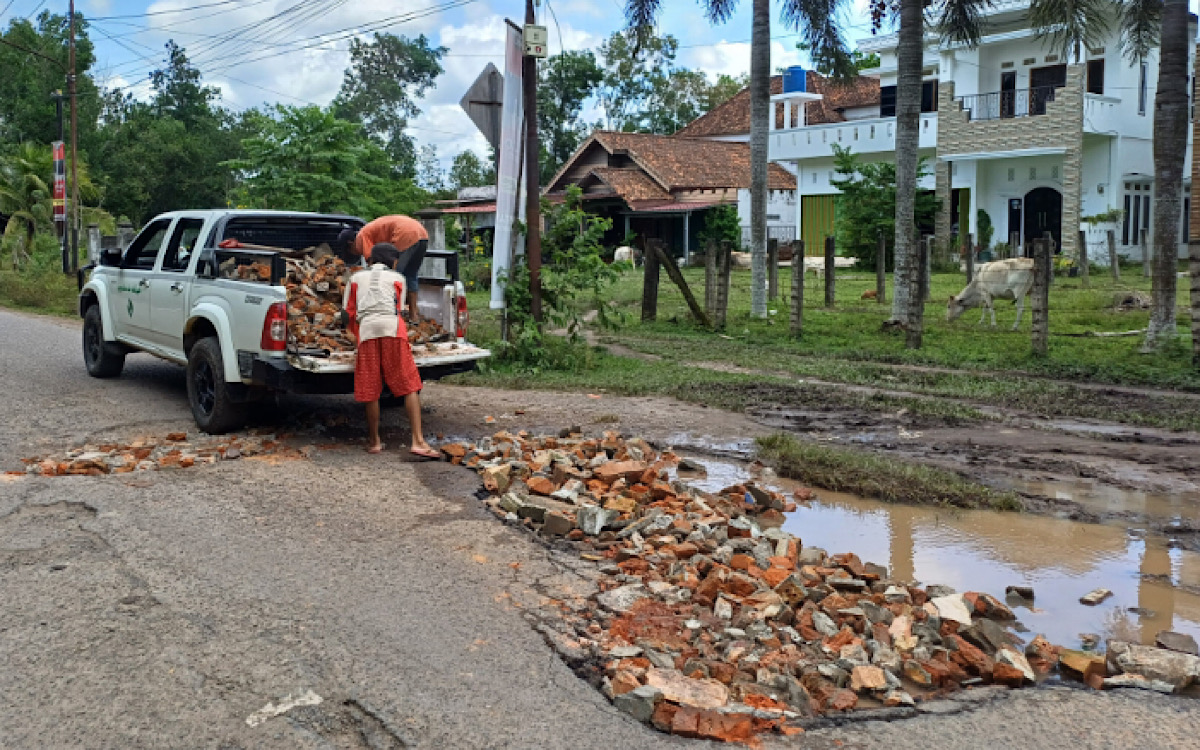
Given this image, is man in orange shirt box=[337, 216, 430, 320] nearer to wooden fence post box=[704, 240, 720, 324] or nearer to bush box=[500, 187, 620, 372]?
bush box=[500, 187, 620, 372]

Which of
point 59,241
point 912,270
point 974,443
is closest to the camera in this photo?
A: point 974,443

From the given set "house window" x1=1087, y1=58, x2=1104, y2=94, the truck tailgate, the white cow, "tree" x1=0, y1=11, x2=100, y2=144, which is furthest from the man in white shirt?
"tree" x1=0, y1=11, x2=100, y2=144

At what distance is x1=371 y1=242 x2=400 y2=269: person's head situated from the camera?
26.5 feet

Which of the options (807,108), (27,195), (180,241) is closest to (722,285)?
(180,241)

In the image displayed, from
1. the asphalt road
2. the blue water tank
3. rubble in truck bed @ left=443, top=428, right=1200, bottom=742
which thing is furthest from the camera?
the blue water tank

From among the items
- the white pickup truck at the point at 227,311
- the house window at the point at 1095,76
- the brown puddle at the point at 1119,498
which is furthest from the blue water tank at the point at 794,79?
the brown puddle at the point at 1119,498

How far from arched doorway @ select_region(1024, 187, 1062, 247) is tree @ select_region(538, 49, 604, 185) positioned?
24713 mm

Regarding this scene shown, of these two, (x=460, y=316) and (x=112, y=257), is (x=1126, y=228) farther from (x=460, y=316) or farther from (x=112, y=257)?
(x=112, y=257)

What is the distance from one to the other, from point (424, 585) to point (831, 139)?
3366 cm

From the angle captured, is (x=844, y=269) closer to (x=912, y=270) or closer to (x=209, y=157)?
(x=912, y=270)

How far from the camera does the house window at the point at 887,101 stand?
37.1 meters

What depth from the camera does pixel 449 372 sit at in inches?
353

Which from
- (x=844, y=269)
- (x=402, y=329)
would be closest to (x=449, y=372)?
(x=402, y=329)

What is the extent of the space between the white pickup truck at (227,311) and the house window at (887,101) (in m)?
30.3
